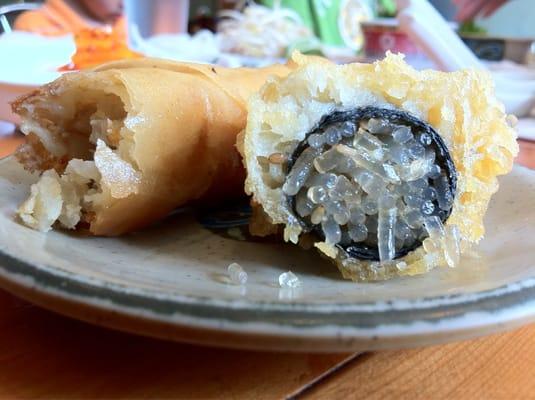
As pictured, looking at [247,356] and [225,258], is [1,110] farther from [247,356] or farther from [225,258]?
[247,356]

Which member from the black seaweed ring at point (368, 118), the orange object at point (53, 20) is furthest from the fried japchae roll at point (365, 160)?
the orange object at point (53, 20)

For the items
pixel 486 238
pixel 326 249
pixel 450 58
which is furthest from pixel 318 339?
pixel 450 58

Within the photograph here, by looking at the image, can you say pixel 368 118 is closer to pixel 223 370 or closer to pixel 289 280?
pixel 289 280

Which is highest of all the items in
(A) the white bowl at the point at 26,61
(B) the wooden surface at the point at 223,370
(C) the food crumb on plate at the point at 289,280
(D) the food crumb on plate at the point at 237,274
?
(C) the food crumb on plate at the point at 289,280

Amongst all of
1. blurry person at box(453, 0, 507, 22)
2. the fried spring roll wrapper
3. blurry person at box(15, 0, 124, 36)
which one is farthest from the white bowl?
blurry person at box(453, 0, 507, 22)

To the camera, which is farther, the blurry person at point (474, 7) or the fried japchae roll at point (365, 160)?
the blurry person at point (474, 7)

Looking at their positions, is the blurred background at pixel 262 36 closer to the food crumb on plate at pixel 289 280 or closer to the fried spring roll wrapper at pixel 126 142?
the fried spring roll wrapper at pixel 126 142

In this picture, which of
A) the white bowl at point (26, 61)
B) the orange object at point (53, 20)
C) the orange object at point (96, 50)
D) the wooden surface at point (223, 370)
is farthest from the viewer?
the orange object at point (53, 20)

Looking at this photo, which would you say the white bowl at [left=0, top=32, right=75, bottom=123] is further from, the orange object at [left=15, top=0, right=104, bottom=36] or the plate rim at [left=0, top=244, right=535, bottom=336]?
the plate rim at [left=0, top=244, right=535, bottom=336]
